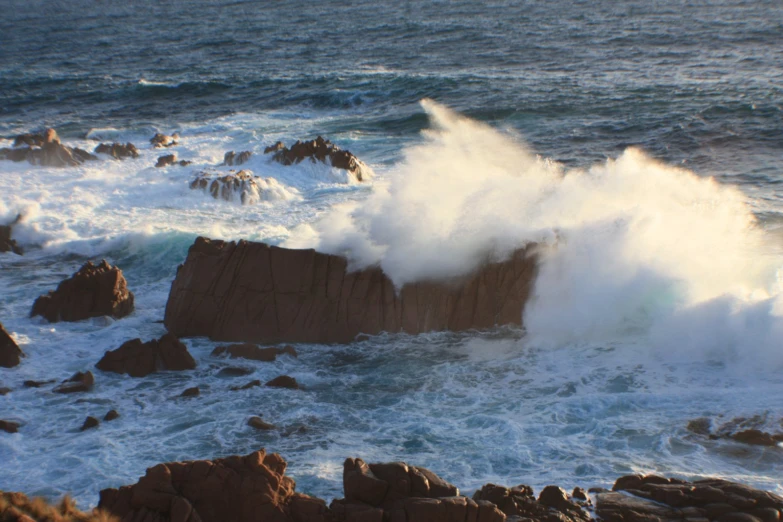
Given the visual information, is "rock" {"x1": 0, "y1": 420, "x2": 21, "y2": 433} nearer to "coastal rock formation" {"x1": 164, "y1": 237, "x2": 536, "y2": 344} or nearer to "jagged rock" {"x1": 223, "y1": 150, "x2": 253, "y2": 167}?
"coastal rock formation" {"x1": 164, "y1": 237, "x2": 536, "y2": 344}

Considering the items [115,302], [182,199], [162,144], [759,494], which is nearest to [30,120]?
[162,144]

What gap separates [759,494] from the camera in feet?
28.8

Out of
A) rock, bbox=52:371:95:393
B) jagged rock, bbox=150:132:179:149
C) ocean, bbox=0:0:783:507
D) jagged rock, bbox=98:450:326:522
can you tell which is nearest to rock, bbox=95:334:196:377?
ocean, bbox=0:0:783:507

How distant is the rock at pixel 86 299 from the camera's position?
51.9ft

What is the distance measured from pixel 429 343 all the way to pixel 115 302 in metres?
6.21

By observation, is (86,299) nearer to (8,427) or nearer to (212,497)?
(8,427)

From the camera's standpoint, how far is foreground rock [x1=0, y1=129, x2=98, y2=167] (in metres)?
27.5

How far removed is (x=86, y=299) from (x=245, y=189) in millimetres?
7824

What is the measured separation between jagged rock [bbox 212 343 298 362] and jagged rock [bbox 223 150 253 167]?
13064 millimetres

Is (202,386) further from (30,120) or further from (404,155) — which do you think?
(30,120)

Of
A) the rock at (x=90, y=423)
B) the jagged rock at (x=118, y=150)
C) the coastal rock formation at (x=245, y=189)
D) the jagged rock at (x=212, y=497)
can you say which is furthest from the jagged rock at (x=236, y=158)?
the jagged rock at (x=212, y=497)

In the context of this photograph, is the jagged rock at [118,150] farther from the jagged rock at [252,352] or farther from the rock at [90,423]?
the rock at [90,423]

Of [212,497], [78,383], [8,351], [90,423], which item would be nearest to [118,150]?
[8,351]

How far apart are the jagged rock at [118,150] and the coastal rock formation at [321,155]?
5436mm
